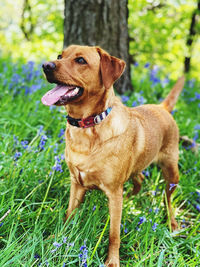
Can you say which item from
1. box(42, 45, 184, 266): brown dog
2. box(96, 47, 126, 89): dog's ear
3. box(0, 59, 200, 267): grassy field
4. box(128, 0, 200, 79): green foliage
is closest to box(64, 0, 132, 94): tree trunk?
box(0, 59, 200, 267): grassy field

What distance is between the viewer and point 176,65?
39.0 feet

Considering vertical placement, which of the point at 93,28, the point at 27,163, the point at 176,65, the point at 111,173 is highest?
the point at 93,28

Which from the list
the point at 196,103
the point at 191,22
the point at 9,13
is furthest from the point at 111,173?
the point at 9,13

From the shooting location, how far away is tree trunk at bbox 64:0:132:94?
457 centimetres

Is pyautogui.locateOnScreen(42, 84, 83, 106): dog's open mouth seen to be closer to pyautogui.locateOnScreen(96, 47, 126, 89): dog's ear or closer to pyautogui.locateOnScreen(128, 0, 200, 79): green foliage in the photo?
pyautogui.locateOnScreen(96, 47, 126, 89): dog's ear

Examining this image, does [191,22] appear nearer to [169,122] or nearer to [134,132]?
[169,122]

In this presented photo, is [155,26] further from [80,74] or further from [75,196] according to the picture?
[75,196]

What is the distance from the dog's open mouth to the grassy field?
2.49 ft

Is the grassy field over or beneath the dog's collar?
beneath

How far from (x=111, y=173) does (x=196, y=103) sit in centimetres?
431

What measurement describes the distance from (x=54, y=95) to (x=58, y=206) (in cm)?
108

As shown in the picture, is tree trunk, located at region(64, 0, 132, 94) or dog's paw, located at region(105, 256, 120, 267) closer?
dog's paw, located at region(105, 256, 120, 267)

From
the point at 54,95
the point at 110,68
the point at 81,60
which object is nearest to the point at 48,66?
the point at 54,95

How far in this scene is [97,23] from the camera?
15.3ft
